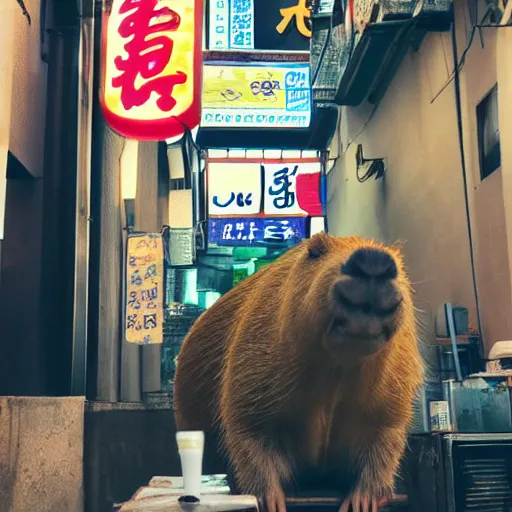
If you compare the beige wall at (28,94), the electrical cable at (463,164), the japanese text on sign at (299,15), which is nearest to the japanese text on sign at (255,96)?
the japanese text on sign at (299,15)

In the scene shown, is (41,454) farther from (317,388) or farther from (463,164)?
(463,164)

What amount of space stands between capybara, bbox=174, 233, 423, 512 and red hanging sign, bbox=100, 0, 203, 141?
277 cm

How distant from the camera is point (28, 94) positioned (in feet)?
19.3

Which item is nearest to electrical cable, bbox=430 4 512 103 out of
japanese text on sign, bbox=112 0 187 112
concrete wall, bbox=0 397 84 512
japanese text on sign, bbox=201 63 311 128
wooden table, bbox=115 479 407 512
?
japanese text on sign, bbox=201 63 311 128

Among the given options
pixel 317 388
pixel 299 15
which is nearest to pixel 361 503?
pixel 317 388

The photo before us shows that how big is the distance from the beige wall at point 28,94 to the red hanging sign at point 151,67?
553 mm

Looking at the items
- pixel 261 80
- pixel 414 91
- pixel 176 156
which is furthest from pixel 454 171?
pixel 176 156

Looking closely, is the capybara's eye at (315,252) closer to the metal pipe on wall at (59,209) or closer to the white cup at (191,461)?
the white cup at (191,461)

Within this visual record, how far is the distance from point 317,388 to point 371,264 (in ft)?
2.38

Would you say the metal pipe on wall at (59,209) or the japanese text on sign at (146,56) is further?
the japanese text on sign at (146,56)

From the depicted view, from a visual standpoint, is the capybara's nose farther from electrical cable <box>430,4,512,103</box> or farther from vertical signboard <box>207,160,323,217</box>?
vertical signboard <box>207,160,323,217</box>

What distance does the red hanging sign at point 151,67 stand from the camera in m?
5.95

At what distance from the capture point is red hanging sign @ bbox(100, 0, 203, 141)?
19.5 ft

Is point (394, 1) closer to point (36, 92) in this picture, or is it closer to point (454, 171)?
point (454, 171)
